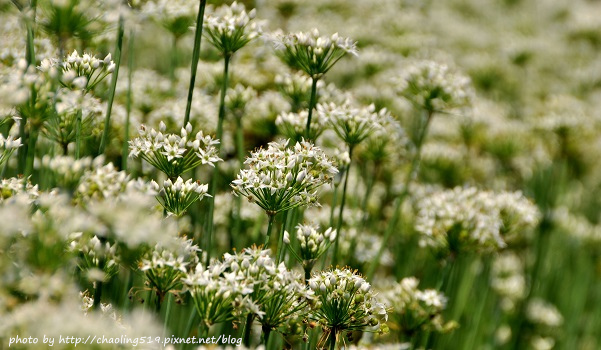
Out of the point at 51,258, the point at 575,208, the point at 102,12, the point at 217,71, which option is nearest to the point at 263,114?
the point at 217,71

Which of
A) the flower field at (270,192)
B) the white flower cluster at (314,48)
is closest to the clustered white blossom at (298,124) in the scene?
the flower field at (270,192)

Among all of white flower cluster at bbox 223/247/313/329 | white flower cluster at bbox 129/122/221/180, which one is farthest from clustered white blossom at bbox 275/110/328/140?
white flower cluster at bbox 223/247/313/329

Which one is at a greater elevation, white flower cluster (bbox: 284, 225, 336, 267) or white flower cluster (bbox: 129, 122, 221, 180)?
white flower cluster (bbox: 129, 122, 221, 180)

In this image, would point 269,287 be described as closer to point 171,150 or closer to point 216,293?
point 216,293

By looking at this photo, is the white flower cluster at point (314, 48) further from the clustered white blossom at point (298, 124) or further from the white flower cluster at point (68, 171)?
the white flower cluster at point (68, 171)

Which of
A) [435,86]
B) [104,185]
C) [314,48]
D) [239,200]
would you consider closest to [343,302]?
[104,185]

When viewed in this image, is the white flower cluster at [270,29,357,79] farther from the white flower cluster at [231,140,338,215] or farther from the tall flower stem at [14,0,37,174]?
the tall flower stem at [14,0,37,174]
